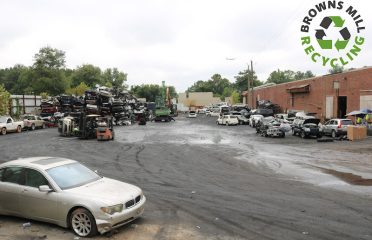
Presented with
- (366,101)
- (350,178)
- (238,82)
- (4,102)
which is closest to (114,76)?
(238,82)

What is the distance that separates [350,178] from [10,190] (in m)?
11.4

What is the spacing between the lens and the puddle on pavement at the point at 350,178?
44.9ft

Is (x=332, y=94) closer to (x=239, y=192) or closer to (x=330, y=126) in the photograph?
(x=330, y=126)

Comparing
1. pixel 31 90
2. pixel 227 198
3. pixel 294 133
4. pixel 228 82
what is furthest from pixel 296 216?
pixel 228 82

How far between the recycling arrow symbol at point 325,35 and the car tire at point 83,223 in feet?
88.2

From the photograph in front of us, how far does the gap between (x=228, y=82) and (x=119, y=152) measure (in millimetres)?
169201

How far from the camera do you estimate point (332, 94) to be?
4459 centimetres

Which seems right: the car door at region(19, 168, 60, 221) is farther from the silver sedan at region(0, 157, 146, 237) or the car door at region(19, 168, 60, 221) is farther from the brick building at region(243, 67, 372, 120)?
the brick building at region(243, 67, 372, 120)

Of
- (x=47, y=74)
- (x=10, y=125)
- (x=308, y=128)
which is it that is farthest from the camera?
(x=47, y=74)

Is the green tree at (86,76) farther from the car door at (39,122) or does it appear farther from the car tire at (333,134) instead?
the car tire at (333,134)

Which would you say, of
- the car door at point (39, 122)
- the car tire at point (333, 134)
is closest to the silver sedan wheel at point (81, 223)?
the car tire at point (333, 134)

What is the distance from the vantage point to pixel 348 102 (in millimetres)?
40750

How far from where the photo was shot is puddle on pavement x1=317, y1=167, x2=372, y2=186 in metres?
13.7

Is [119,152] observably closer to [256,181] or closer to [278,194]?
[256,181]
